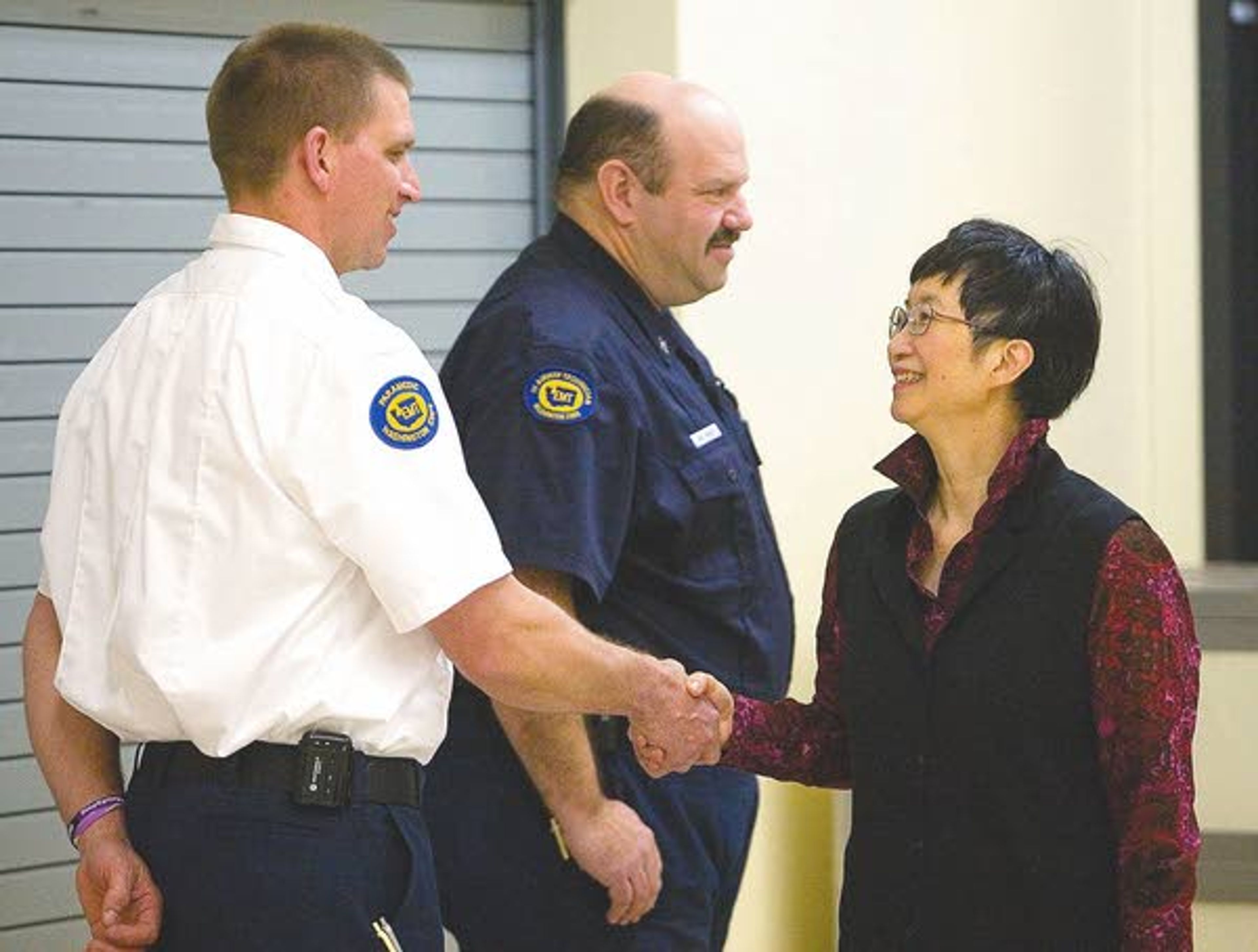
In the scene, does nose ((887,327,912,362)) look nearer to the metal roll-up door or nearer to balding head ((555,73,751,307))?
balding head ((555,73,751,307))

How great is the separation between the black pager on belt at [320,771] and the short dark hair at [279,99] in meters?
0.65

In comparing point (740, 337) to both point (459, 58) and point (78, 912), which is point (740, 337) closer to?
point (459, 58)

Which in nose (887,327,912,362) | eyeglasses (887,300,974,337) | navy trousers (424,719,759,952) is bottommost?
navy trousers (424,719,759,952)

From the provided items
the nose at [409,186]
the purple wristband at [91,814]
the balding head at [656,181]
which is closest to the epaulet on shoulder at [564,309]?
the balding head at [656,181]

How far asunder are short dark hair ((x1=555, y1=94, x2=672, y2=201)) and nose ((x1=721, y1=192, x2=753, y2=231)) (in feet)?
0.41

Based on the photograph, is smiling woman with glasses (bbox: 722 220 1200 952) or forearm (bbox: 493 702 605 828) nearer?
smiling woman with glasses (bbox: 722 220 1200 952)

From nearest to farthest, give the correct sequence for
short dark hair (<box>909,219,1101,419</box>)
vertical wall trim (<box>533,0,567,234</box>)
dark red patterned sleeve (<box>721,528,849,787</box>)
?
1. short dark hair (<box>909,219,1101,419</box>)
2. dark red patterned sleeve (<box>721,528,849,787</box>)
3. vertical wall trim (<box>533,0,567,234</box>)

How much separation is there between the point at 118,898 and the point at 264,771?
8.6 inches

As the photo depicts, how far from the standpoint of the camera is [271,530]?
2328 millimetres

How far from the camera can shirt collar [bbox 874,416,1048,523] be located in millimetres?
2668

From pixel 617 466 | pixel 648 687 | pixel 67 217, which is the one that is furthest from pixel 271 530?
pixel 67 217

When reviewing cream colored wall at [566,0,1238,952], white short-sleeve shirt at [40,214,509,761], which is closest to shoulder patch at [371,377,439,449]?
white short-sleeve shirt at [40,214,509,761]

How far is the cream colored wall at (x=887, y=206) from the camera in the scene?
166 inches

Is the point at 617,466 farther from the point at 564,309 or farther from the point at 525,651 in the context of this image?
the point at 525,651
